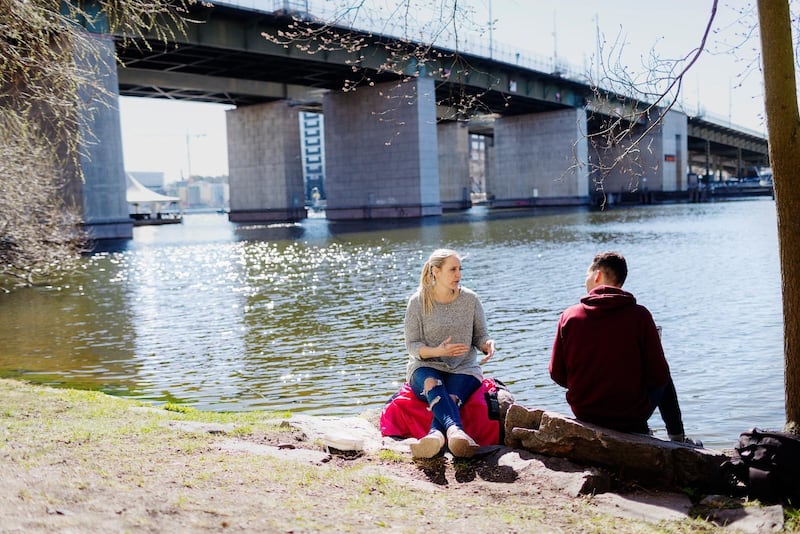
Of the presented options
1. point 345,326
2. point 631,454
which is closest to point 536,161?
point 345,326

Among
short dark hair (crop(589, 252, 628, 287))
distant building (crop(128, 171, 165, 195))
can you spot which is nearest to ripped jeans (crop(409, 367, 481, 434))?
short dark hair (crop(589, 252, 628, 287))

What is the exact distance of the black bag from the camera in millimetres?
4555

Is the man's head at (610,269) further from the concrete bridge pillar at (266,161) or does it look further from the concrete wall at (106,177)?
the concrete bridge pillar at (266,161)

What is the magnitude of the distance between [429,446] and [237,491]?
1.47 m

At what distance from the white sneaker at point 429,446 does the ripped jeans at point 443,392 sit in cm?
26

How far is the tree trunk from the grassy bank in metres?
1.85

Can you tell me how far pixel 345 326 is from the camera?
1443 cm

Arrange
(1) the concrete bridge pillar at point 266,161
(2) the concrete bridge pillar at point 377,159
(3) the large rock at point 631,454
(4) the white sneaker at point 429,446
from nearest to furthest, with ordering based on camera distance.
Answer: (3) the large rock at point 631,454 < (4) the white sneaker at point 429,446 < (2) the concrete bridge pillar at point 377,159 < (1) the concrete bridge pillar at point 266,161

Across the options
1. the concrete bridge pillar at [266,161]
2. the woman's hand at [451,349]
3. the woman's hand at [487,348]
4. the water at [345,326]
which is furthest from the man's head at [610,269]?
the concrete bridge pillar at [266,161]

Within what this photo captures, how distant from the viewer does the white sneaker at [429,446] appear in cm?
543

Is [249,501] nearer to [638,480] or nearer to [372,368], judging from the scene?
[638,480]

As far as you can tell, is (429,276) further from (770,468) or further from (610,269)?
(770,468)

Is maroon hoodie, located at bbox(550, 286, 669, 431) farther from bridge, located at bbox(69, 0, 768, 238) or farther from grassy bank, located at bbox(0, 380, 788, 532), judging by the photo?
bridge, located at bbox(69, 0, 768, 238)

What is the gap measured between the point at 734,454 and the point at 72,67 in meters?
8.14
